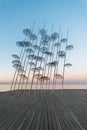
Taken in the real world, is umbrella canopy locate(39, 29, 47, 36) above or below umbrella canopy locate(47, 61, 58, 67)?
above

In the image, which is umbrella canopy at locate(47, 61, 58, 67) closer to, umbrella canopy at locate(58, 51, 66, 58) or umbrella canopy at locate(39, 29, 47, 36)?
umbrella canopy at locate(58, 51, 66, 58)

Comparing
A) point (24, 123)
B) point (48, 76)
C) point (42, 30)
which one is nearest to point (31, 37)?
point (42, 30)

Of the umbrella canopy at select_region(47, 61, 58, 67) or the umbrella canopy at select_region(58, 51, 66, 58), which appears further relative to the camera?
the umbrella canopy at select_region(47, 61, 58, 67)

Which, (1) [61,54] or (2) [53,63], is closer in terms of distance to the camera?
(1) [61,54]

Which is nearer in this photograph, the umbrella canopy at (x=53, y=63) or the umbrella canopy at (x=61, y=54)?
the umbrella canopy at (x=61, y=54)

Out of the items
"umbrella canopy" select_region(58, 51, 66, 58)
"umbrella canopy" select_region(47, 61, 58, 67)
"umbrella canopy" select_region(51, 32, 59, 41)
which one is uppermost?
"umbrella canopy" select_region(51, 32, 59, 41)

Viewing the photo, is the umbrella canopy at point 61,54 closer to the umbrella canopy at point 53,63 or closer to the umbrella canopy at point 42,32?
the umbrella canopy at point 53,63

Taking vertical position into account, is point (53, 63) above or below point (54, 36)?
below

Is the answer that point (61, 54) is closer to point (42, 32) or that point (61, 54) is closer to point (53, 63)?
point (53, 63)

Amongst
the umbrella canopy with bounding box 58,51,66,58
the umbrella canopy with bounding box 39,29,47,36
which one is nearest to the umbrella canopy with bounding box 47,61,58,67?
the umbrella canopy with bounding box 58,51,66,58

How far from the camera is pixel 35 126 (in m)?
5.91

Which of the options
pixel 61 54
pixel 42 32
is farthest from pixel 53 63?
pixel 42 32

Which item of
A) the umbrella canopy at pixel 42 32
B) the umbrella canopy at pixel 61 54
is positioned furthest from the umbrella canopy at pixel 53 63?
the umbrella canopy at pixel 42 32

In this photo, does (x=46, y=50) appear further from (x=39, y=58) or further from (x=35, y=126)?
(x=35, y=126)
